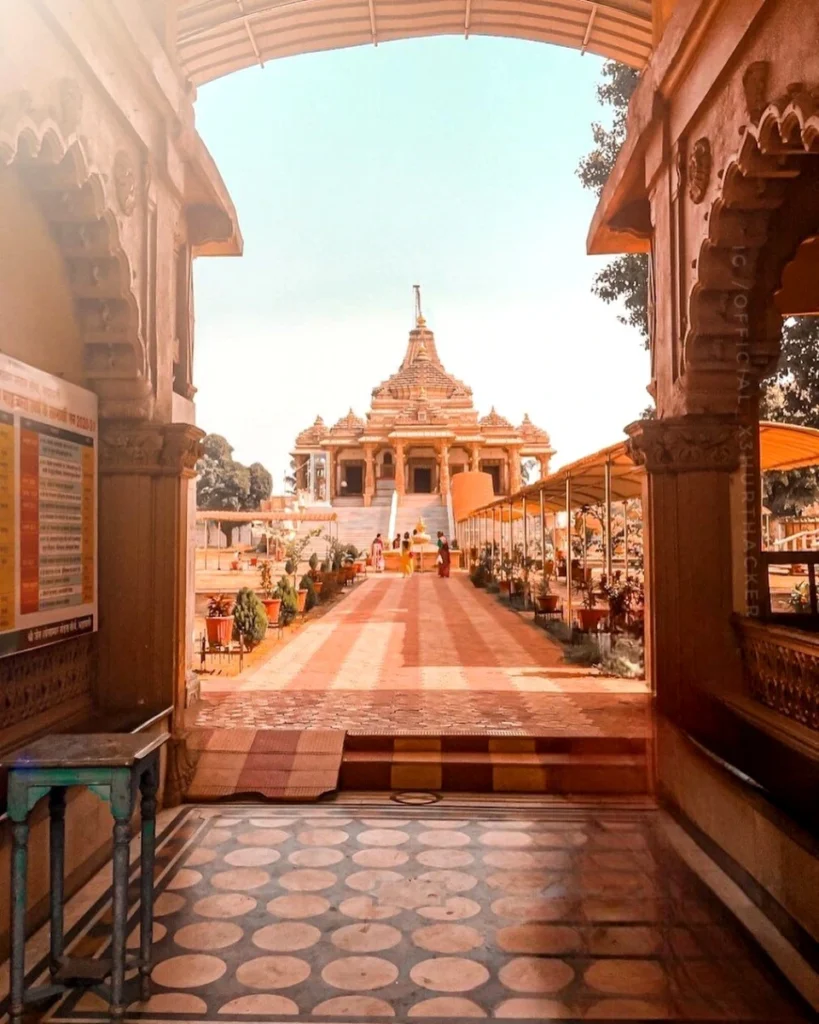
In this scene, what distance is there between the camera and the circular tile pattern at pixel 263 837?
4.77 metres

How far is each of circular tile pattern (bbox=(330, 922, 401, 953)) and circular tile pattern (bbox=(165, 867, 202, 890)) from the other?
3.16 ft

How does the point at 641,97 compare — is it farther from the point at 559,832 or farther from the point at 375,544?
the point at 375,544

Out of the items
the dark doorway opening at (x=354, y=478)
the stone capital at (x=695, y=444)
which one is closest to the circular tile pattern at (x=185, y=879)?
the stone capital at (x=695, y=444)

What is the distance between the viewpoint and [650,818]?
5.14m

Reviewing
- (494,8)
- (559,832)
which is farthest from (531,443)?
(559,832)

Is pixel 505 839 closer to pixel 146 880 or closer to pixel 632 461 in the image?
pixel 146 880

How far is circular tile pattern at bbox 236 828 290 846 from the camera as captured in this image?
4774mm

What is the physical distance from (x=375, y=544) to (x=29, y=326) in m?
23.9

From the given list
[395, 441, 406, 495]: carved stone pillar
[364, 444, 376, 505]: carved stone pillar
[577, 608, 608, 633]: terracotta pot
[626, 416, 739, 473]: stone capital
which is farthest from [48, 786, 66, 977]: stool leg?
[364, 444, 376, 505]: carved stone pillar

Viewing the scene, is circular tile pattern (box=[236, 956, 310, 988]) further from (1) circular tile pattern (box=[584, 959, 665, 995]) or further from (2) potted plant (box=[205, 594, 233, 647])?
(2) potted plant (box=[205, 594, 233, 647])

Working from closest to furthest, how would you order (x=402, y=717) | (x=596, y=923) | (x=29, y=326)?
(x=596, y=923) < (x=29, y=326) < (x=402, y=717)

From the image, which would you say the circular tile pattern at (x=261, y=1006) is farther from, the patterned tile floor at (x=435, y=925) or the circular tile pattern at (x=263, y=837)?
the circular tile pattern at (x=263, y=837)

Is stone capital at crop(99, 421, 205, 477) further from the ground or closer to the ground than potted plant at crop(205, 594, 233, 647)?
further from the ground

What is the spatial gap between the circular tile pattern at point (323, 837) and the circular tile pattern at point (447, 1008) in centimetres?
168
